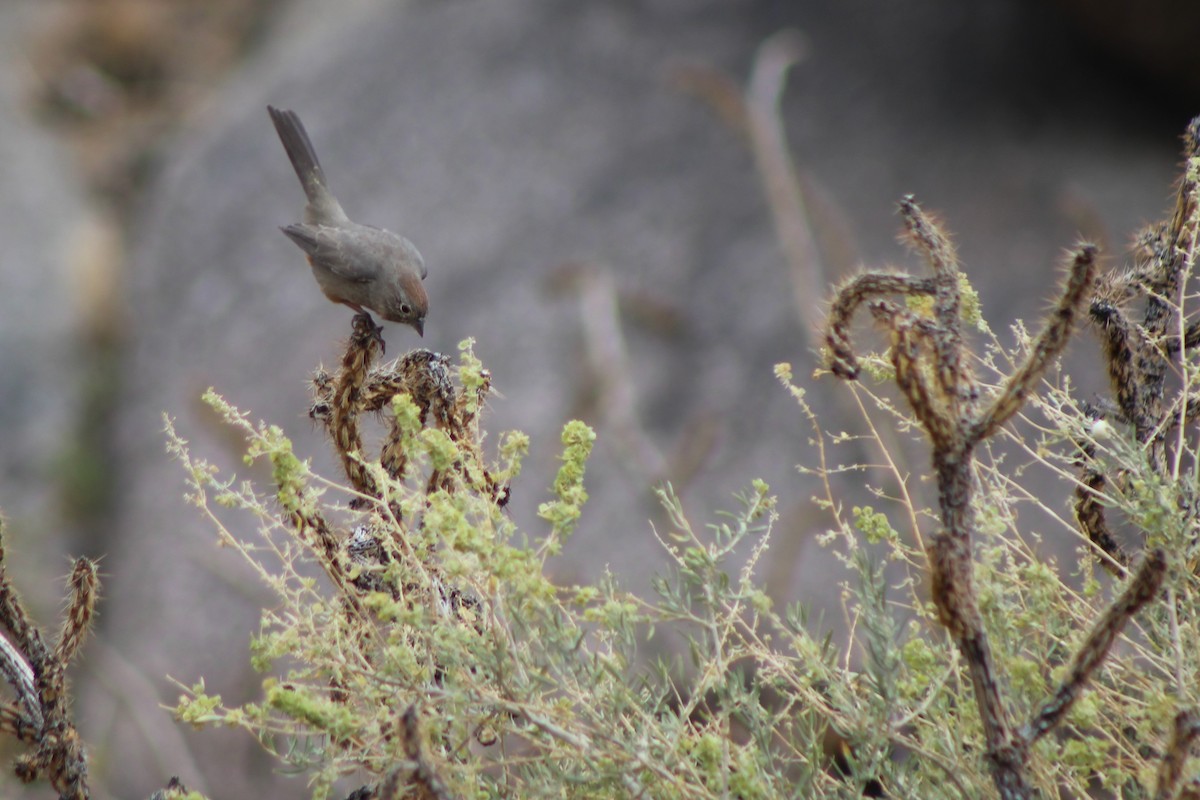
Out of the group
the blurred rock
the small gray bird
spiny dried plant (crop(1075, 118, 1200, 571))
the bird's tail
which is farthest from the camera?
the blurred rock

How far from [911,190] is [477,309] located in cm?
283

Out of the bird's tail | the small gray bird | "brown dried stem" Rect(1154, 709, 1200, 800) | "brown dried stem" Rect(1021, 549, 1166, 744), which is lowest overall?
"brown dried stem" Rect(1154, 709, 1200, 800)

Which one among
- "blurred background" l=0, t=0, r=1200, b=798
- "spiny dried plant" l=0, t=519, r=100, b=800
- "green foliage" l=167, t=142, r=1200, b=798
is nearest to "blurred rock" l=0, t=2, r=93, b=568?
"blurred background" l=0, t=0, r=1200, b=798

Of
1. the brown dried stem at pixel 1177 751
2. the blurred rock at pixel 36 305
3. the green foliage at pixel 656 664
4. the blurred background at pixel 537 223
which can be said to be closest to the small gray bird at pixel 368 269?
the green foliage at pixel 656 664

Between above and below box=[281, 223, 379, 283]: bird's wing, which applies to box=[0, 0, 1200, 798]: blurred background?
above

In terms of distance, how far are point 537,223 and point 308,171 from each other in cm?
416

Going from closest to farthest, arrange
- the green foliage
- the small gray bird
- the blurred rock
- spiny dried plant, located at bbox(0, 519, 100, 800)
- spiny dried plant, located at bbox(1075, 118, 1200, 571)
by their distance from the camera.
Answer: the green foliage → spiny dried plant, located at bbox(0, 519, 100, 800) → spiny dried plant, located at bbox(1075, 118, 1200, 571) → the small gray bird → the blurred rock

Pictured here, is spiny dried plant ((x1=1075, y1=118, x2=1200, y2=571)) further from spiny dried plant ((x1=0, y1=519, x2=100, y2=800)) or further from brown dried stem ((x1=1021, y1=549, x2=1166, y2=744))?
spiny dried plant ((x1=0, y1=519, x2=100, y2=800))

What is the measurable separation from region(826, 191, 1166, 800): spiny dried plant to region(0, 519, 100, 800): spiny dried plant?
120 cm

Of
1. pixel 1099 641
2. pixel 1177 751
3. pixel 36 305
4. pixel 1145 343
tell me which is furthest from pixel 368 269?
pixel 36 305

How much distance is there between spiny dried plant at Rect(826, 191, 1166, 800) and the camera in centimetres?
122

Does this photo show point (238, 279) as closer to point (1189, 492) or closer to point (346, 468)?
point (346, 468)

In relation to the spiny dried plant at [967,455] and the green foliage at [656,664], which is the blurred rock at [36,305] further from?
the spiny dried plant at [967,455]

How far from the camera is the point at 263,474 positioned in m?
5.67
